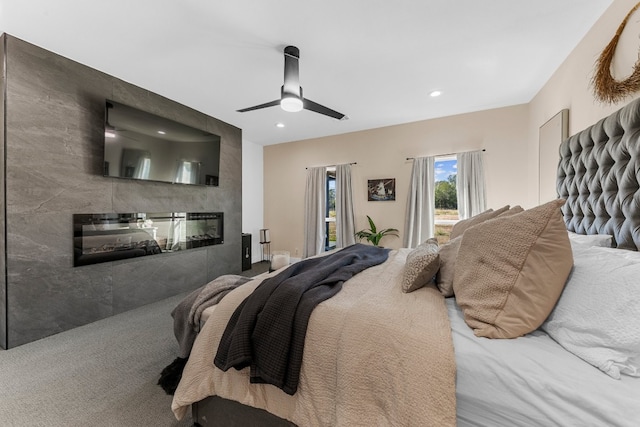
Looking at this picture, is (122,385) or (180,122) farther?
(180,122)

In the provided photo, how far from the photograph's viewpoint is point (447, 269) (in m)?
1.41

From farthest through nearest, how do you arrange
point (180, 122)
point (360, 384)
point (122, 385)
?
point (180, 122) → point (122, 385) → point (360, 384)

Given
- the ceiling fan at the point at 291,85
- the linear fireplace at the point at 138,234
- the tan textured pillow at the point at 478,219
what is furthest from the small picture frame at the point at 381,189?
the linear fireplace at the point at 138,234

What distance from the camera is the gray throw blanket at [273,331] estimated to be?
1.06 metres

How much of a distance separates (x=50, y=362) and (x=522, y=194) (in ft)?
17.4

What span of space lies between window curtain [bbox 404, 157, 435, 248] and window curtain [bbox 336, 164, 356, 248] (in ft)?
3.36

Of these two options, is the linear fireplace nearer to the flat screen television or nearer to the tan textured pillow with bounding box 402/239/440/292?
the flat screen television

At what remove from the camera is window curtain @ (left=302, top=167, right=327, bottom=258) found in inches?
189

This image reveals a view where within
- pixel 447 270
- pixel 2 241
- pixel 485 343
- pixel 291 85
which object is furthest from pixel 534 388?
pixel 2 241

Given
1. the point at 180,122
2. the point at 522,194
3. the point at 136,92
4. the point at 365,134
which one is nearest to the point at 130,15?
the point at 136,92

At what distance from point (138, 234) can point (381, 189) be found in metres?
3.60

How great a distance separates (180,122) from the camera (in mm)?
3383

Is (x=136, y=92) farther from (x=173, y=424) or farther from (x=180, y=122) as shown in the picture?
(x=173, y=424)

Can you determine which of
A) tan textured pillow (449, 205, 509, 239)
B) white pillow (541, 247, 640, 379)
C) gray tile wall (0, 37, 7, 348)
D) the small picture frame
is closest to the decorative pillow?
white pillow (541, 247, 640, 379)
